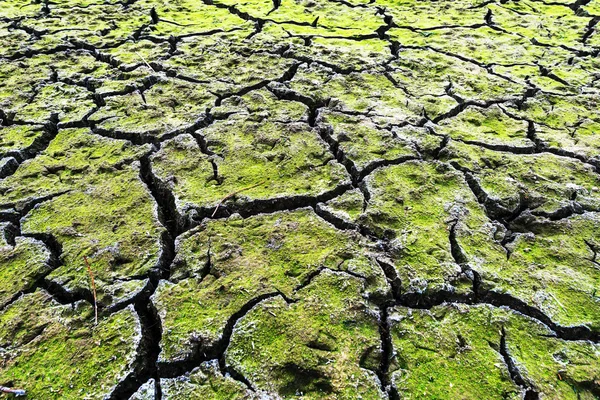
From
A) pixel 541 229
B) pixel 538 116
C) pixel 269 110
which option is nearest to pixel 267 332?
pixel 541 229

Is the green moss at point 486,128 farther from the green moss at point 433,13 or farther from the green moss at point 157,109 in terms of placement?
the green moss at point 433,13

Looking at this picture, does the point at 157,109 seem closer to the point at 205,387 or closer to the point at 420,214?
the point at 420,214

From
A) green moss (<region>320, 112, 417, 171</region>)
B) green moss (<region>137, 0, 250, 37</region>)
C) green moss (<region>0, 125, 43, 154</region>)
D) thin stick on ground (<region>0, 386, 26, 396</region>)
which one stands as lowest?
green moss (<region>0, 125, 43, 154</region>)

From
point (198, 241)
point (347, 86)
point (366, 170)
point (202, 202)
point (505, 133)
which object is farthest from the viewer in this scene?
point (347, 86)

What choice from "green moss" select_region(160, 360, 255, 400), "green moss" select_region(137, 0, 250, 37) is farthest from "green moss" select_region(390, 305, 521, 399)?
"green moss" select_region(137, 0, 250, 37)

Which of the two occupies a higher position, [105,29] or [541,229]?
[541,229]

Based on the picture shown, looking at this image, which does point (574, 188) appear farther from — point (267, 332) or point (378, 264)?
point (267, 332)

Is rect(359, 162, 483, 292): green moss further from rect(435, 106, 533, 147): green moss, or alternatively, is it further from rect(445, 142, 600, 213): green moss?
rect(435, 106, 533, 147): green moss
